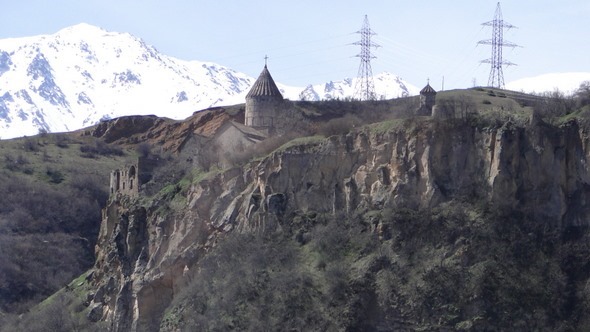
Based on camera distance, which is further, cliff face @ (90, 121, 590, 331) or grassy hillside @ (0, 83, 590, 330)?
cliff face @ (90, 121, 590, 331)

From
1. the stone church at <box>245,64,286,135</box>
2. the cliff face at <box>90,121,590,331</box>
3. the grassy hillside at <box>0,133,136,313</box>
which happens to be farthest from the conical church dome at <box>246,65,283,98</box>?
the grassy hillside at <box>0,133,136,313</box>

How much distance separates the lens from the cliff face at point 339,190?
198 feet

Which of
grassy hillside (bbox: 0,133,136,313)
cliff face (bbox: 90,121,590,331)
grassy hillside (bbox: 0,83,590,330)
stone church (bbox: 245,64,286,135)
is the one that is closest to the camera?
grassy hillside (bbox: 0,83,590,330)

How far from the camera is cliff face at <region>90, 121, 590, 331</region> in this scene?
60406 millimetres

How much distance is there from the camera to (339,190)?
217 ft

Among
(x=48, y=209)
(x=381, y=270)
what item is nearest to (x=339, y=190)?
(x=381, y=270)

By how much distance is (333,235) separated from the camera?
62.9m

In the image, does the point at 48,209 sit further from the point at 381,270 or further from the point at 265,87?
the point at 381,270

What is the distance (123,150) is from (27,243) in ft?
69.7

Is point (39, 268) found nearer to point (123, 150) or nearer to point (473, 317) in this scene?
point (123, 150)

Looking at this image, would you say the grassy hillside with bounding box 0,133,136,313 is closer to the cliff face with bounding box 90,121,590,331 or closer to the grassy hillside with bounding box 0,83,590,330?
the cliff face with bounding box 90,121,590,331

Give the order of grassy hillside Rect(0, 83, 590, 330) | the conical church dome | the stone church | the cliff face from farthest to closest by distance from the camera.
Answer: the conical church dome
the stone church
the cliff face
grassy hillside Rect(0, 83, 590, 330)

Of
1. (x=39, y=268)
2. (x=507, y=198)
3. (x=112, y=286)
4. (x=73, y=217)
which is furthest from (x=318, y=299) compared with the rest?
(x=73, y=217)

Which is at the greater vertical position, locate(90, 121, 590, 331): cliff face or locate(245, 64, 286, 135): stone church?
locate(245, 64, 286, 135): stone church
